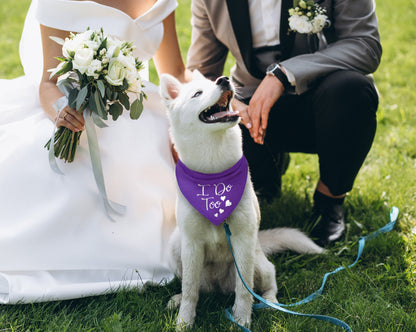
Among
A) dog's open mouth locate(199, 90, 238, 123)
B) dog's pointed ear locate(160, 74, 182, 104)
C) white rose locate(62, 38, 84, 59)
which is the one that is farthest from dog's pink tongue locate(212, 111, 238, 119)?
white rose locate(62, 38, 84, 59)

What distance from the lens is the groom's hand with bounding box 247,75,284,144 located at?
8.23ft

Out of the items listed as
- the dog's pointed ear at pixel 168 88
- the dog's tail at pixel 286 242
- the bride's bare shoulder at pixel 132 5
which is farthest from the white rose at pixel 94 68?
the dog's tail at pixel 286 242

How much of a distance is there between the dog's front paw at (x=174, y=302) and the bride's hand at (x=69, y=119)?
981mm

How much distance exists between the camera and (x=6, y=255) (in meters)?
2.32

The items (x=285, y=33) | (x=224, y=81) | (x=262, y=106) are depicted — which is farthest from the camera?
(x=285, y=33)

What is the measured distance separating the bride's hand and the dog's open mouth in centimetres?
67

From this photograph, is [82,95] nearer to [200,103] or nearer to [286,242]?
[200,103]

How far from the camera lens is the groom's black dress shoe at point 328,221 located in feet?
9.34

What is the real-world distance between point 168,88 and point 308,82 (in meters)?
0.93

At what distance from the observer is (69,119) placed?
2264 millimetres

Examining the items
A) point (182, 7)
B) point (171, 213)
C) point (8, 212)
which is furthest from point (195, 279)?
point (182, 7)

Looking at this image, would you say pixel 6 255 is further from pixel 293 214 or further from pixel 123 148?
pixel 293 214

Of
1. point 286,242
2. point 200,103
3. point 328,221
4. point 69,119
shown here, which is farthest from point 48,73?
point 328,221

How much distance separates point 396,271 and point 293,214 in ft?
2.58
